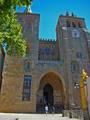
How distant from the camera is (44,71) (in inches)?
993

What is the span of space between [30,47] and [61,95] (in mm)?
9685

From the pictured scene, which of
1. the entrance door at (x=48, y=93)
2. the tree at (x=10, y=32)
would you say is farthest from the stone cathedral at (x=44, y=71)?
the tree at (x=10, y=32)

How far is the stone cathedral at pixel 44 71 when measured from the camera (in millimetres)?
23078

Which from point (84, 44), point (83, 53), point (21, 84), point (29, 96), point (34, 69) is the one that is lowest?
point (29, 96)

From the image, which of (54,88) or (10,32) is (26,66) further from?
(10,32)

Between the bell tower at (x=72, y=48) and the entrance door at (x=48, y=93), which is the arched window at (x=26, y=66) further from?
the entrance door at (x=48, y=93)

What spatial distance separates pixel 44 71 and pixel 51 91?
17.8 feet

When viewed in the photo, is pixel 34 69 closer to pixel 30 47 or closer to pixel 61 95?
pixel 30 47

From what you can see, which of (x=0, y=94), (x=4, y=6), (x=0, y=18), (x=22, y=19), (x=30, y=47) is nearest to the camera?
(x=4, y=6)

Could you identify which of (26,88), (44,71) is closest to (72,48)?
(44,71)

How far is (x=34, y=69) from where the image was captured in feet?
82.1

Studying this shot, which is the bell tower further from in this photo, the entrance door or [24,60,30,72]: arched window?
[24,60,30,72]: arched window

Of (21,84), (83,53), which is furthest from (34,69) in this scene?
(83,53)

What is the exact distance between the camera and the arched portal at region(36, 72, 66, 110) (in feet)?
87.5
